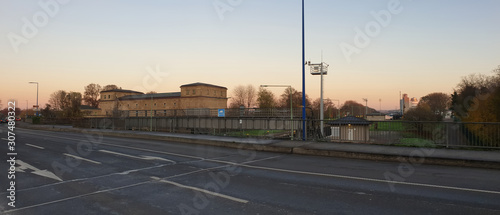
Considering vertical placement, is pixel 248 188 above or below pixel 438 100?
below

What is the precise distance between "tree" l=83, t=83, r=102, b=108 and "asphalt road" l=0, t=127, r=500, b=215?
527 ft

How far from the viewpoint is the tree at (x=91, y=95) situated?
152 metres

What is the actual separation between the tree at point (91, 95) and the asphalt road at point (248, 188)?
6319 inches

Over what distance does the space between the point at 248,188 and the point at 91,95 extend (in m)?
170

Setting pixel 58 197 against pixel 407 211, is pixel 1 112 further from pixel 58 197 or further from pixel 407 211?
pixel 407 211

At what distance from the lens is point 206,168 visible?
978cm

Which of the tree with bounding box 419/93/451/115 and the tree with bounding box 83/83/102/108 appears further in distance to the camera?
the tree with bounding box 83/83/102/108

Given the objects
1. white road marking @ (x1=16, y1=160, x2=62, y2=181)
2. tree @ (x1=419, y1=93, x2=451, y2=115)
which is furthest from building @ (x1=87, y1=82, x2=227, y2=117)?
tree @ (x1=419, y1=93, x2=451, y2=115)

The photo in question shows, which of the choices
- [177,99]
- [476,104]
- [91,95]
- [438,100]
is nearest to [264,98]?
[177,99]

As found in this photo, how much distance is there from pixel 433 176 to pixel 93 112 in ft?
482

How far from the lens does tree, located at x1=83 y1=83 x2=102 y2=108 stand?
152 metres

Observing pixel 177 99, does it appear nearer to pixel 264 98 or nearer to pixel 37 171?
pixel 264 98

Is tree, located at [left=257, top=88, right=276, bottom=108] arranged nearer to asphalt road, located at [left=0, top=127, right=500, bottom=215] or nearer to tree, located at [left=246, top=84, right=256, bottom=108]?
tree, located at [left=246, top=84, right=256, bottom=108]

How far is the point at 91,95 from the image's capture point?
504ft
